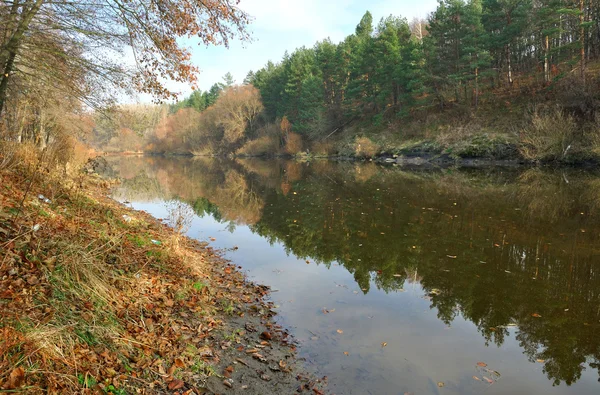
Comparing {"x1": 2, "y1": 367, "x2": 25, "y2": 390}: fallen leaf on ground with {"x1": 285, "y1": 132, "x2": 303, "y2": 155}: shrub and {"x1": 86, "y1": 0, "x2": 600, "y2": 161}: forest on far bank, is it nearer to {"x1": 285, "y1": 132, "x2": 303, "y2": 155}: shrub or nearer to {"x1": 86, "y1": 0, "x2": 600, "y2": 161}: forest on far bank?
{"x1": 86, "y1": 0, "x2": 600, "y2": 161}: forest on far bank

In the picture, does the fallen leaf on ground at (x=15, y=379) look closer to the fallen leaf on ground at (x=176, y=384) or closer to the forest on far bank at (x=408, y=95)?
the fallen leaf on ground at (x=176, y=384)

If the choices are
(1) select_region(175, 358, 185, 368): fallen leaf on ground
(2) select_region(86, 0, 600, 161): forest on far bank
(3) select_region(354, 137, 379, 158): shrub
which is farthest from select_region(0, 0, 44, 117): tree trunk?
(3) select_region(354, 137, 379, 158): shrub

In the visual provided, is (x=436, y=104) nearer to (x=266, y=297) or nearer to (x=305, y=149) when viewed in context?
(x=305, y=149)

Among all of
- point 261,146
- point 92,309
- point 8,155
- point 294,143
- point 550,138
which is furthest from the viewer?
point 261,146

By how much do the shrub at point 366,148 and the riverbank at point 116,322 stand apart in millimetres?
43839

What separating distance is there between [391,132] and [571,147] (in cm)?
2338

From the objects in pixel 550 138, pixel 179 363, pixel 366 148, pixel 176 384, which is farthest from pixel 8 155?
pixel 366 148

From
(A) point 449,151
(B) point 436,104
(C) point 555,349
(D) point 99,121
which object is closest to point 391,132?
(B) point 436,104

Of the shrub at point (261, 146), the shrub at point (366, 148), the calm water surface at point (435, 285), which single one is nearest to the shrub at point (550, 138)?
the calm water surface at point (435, 285)

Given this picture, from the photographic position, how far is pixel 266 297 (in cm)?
727

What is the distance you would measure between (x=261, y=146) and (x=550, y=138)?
49602 mm

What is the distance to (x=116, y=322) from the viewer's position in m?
4.35

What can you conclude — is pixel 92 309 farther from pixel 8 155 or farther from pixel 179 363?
pixel 8 155

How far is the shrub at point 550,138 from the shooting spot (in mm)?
28939
